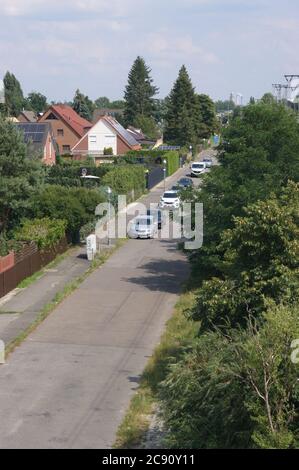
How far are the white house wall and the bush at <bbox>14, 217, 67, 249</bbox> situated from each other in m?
40.5

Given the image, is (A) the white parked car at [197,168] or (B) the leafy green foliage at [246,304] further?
(A) the white parked car at [197,168]

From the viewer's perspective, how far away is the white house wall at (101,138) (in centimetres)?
7356

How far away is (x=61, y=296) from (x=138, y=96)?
80.2 m

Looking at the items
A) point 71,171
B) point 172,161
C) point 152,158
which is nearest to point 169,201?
point 71,171

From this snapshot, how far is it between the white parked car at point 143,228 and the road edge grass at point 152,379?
1299 centimetres

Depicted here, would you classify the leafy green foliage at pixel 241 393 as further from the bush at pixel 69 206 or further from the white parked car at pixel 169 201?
the white parked car at pixel 169 201

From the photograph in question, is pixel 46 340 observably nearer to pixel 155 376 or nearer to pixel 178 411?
pixel 155 376

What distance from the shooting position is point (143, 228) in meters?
38.5

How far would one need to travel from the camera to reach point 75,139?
258ft

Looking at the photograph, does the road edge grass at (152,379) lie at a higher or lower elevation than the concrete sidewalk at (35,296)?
higher

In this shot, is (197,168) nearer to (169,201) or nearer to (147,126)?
(169,201)

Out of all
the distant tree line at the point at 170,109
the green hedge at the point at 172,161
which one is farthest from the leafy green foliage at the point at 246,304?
the distant tree line at the point at 170,109
